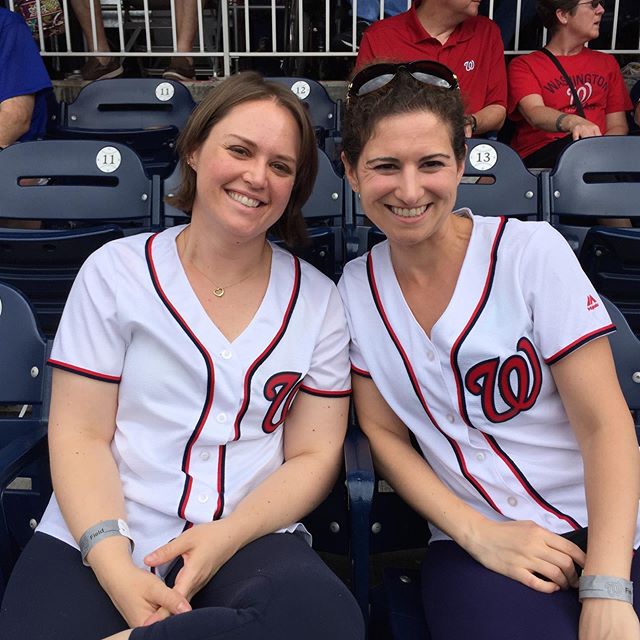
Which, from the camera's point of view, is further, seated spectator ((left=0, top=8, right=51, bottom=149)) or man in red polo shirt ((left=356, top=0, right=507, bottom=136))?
man in red polo shirt ((left=356, top=0, right=507, bottom=136))

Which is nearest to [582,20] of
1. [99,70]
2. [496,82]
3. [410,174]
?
[496,82]

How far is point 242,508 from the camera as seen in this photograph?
1400mm

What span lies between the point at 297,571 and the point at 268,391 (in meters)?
0.37

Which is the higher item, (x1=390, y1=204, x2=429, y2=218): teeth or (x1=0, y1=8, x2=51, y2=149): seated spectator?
(x1=0, y1=8, x2=51, y2=149): seated spectator

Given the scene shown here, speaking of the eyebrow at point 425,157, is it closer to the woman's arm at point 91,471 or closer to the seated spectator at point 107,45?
the woman's arm at point 91,471

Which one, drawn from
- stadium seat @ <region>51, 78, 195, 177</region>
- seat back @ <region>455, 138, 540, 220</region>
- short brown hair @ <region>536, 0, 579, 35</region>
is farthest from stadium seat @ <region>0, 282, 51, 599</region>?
short brown hair @ <region>536, 0, 579, 35</region>

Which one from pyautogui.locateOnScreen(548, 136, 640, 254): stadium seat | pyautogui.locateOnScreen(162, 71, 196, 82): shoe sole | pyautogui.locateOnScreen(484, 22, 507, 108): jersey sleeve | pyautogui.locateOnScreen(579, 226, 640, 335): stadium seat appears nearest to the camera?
pyautogui.locateOnScreen(579, 226, 640, 335): stadium seat

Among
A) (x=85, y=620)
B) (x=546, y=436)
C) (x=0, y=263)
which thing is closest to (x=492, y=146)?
(x=546, y=436)

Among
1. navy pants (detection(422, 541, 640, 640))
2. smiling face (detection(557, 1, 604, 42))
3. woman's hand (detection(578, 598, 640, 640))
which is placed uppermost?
smiling face (detection(557, 1, 604, 42))

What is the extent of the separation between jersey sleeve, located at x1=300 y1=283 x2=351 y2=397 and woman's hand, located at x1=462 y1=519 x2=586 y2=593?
0.38m

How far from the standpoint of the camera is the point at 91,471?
1416 mm

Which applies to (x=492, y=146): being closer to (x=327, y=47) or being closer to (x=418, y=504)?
(x=418, y=504)

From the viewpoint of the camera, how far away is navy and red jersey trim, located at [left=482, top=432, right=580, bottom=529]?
55.4 inches

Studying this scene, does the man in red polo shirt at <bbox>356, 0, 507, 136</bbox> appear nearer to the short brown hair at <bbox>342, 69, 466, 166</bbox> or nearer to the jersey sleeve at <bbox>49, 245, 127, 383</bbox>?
the short brown hair at <bbox>342, 69, 466, 166</bbox>
